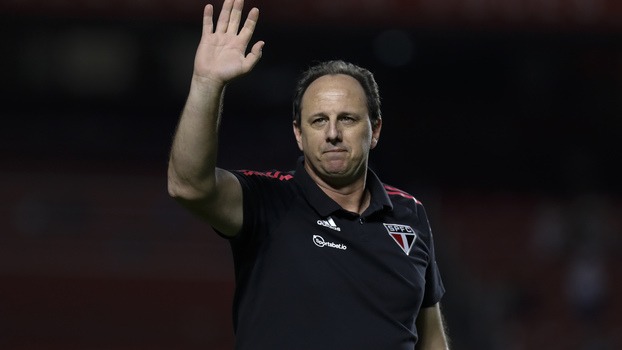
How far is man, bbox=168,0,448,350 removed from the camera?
Answer: 2.93m

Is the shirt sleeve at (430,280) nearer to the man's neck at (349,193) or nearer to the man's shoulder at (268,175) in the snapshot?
the man's neck at (349,193)

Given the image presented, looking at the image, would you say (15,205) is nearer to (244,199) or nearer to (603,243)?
(603,243)

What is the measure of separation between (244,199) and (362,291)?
0.42 m

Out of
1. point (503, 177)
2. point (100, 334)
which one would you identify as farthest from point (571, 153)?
point (100, 334)

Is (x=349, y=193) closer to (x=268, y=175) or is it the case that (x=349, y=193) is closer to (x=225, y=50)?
(x=268, y=175)

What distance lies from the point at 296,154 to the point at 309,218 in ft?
30.7

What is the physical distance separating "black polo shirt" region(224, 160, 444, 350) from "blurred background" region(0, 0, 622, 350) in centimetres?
654

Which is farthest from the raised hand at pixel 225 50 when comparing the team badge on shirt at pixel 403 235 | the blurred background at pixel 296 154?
the blurred background at pixel 296 154

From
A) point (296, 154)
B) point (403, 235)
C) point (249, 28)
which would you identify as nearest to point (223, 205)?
point (249, 28)

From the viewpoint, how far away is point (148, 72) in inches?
533

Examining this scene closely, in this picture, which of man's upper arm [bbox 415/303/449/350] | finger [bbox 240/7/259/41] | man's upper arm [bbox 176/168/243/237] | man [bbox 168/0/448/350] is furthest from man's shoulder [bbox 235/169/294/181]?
man's upper arm [bbox 415/303/449/350]

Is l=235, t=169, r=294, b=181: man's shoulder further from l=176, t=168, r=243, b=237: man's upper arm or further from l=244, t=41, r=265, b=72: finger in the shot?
l=244, t=41, r=265, b=72: finger

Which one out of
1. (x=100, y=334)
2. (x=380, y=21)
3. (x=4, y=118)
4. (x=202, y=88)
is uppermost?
(x=202, y=88)

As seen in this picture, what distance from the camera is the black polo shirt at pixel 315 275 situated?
3.06 meters
